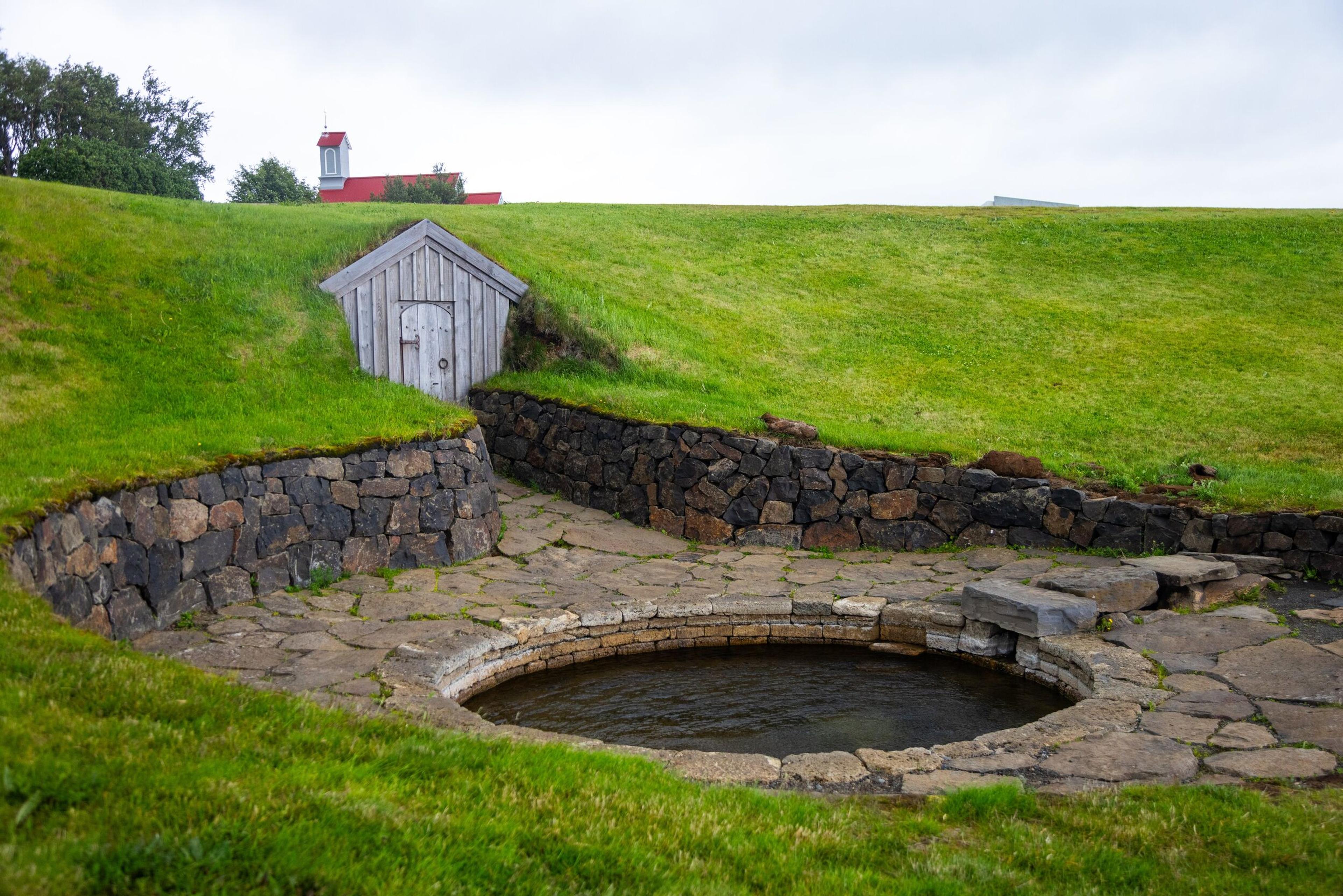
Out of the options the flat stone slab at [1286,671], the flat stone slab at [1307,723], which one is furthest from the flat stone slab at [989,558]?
the flat stone slab at [1307,723]

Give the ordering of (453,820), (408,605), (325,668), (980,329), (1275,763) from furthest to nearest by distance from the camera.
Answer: (980,329), (408,605), (325,668), (1275,763), (453,820)

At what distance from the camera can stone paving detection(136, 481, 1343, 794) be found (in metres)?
5.69

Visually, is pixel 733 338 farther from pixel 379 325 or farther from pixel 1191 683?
pixel 1191 683

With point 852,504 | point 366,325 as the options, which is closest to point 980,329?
point 852,504

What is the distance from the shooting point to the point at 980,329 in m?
19.7

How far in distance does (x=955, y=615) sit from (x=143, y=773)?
747 centimetres

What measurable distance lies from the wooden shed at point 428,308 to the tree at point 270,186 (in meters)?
40.3

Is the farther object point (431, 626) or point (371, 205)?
point (371, 205)

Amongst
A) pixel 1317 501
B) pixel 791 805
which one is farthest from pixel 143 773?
pixel 1317 501

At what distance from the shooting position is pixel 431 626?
8281 millimetres

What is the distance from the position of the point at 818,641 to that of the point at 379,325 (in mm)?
9108

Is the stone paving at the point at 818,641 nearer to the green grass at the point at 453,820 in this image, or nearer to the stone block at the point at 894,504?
the stone block at the point at 894,504

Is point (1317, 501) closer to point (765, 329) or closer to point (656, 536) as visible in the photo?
point (656, 536)

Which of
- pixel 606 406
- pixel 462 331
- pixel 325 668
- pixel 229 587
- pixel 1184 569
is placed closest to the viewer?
Answer: pixel 325 668
